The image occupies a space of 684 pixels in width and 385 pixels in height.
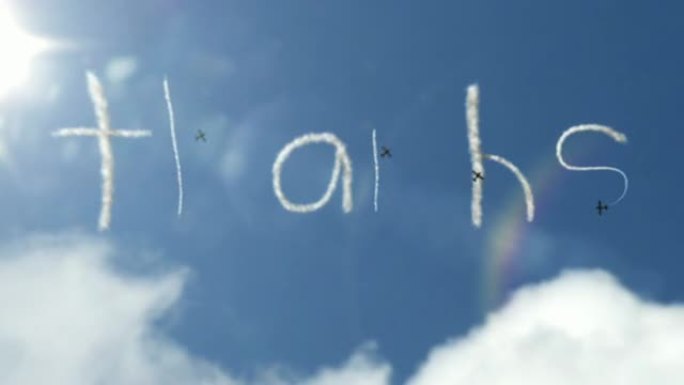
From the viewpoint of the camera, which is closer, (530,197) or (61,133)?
(61,133)

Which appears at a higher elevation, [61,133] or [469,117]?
[469,117]

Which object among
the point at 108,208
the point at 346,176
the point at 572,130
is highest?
the point at 572,130

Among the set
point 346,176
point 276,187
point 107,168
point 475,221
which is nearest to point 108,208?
Answer: point 107,168

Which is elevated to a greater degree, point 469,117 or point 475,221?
point 469,117

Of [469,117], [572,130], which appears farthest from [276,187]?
[572,130]

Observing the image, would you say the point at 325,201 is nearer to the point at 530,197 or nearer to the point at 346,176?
the point at 346,176

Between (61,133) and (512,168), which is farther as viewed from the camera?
(512,168)

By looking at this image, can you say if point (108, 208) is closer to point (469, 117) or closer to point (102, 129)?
point (102, 129)

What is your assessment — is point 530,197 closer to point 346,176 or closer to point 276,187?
point 346,176
